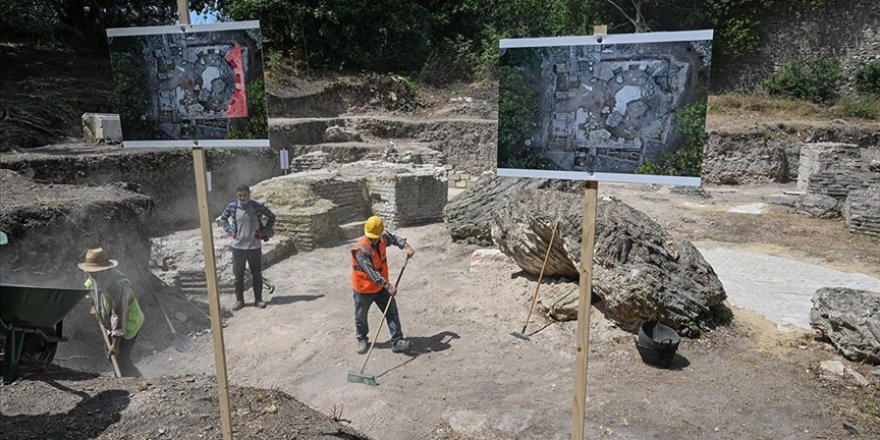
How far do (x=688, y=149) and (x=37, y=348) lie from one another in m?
4.91

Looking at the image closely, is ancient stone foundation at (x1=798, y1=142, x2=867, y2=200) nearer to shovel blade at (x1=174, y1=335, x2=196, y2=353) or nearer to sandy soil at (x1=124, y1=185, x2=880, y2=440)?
sandy soil at (x1=124, y1=185, x2=880, y2=440)

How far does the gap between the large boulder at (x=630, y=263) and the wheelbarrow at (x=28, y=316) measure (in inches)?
195

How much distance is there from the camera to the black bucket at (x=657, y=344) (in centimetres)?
557

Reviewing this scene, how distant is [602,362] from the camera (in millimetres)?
5848

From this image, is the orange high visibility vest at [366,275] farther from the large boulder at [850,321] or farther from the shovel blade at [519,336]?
the large boulder at [850,321]

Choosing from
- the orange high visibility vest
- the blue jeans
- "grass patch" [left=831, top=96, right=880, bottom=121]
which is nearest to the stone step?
the blue jeans

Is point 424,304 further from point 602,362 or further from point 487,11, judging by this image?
point 487,11

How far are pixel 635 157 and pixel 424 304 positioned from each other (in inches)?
205

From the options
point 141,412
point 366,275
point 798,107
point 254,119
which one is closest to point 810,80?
point 798,107

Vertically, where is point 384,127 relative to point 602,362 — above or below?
above

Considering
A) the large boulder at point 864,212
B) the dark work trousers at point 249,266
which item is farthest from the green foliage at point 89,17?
the large boulder at point 864,212

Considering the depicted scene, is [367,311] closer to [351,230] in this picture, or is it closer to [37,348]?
[37,348]

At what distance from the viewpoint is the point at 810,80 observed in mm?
22453

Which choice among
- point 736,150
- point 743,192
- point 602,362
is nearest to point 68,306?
point 602,362
